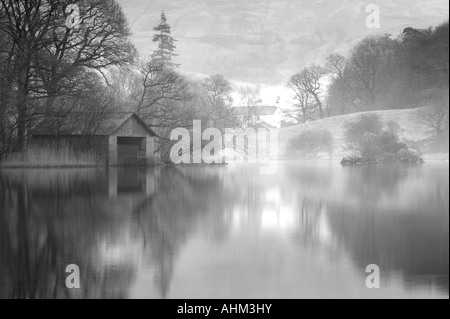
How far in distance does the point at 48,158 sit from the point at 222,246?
30285 mm

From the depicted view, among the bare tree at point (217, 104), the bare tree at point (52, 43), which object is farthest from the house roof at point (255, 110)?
the bare tree at point (52, 43)

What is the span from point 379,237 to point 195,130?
1348 inches

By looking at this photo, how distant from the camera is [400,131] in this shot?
64125 mm

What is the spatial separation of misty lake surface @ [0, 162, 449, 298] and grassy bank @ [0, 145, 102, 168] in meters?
20.1

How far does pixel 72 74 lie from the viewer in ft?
133

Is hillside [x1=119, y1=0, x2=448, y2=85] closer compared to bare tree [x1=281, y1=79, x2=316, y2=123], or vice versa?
bare tree [x1=281, y1=79, x2=316, y2=123]

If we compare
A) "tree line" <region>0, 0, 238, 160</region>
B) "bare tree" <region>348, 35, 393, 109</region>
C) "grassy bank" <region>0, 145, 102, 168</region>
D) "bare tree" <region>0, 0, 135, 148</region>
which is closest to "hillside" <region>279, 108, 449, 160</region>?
"bare tree" <region>348, 35, 393, 109</region>

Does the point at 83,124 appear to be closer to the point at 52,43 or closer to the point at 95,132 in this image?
the point at 95,132

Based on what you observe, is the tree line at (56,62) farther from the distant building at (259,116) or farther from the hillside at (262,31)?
the hillside at (262,31)

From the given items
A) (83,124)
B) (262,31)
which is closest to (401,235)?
(83,124)

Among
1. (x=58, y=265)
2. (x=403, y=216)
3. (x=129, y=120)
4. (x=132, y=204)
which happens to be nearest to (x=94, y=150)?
(x=129, y=120)

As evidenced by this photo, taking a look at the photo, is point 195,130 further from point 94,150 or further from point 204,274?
point 204,274

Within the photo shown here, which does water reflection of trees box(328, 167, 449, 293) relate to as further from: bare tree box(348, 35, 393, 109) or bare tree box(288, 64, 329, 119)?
bare tree box(288, 64, 329, 119)

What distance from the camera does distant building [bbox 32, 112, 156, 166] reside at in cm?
3891
